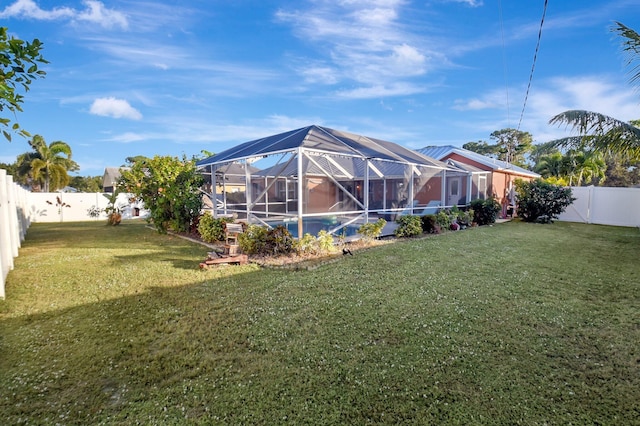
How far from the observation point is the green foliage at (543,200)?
16.2m

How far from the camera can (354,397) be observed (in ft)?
9.07

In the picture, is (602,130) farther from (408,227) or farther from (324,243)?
(324,243)

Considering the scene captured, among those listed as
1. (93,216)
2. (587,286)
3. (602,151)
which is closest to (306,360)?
(587,286)

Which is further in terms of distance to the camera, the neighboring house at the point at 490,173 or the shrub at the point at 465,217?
the neighboring house at the point at 490,173

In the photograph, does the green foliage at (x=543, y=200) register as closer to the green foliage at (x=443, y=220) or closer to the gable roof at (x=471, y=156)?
the gable roof at (x=471, y=156)

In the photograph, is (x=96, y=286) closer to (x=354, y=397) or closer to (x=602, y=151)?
(x=354, y=397)

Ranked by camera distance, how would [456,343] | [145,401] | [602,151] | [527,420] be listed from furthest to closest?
1. [602,151]
2. [456,343]
3. [145,401]
4. [527,420]

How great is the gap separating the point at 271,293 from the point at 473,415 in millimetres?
3559

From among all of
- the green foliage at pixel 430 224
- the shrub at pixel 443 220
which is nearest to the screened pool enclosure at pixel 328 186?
the green foliage at pixel 430 224

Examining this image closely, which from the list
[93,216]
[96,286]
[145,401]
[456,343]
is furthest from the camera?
[93,216]

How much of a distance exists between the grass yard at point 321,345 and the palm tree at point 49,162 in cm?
3087

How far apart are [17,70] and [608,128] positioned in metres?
13.2

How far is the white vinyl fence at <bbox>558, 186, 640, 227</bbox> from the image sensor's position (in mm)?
15781

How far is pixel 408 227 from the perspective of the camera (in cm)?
1124
